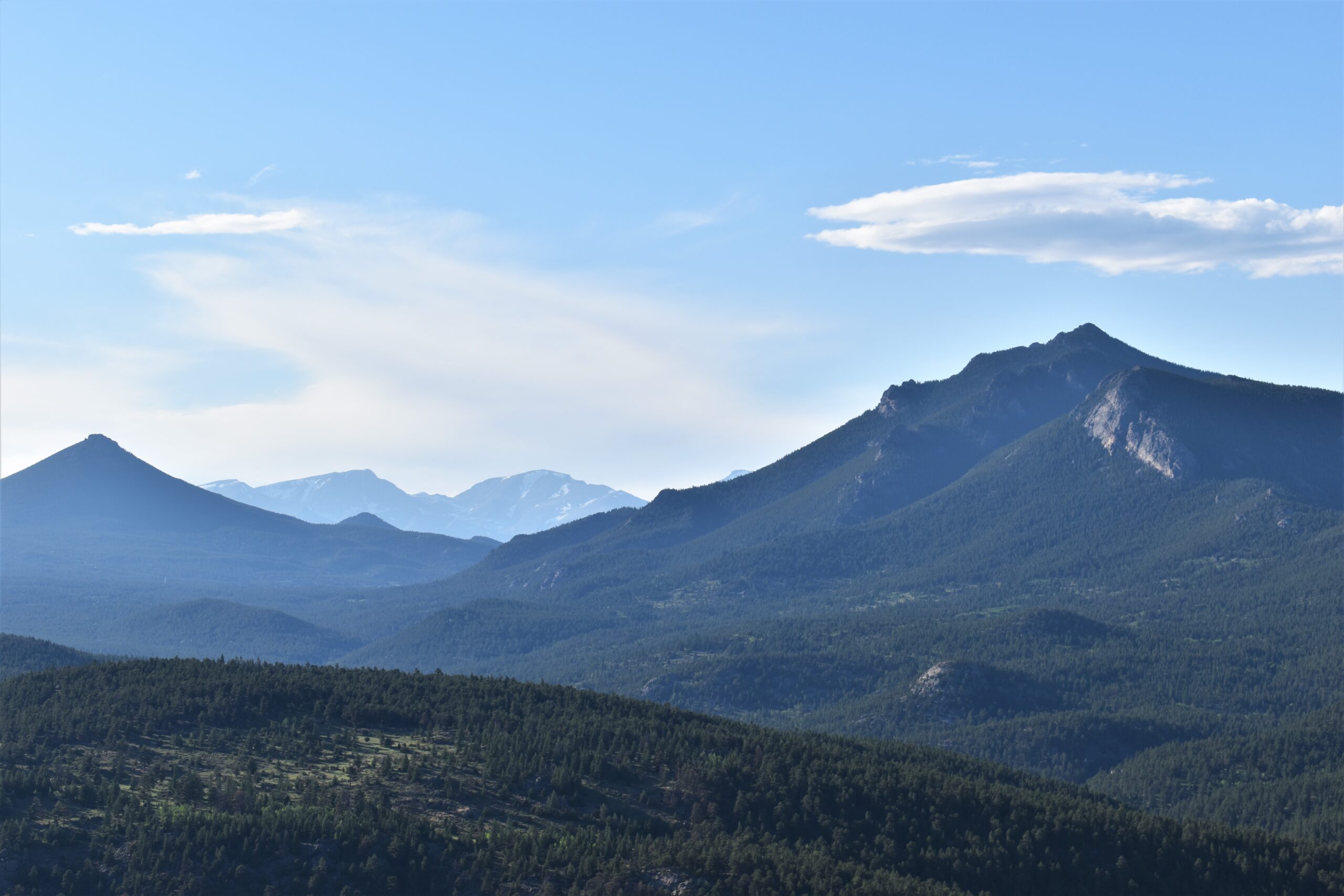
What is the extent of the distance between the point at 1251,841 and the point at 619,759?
64.9 m

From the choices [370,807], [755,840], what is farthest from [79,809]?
[755,840]

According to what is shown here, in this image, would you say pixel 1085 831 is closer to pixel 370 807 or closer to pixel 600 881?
pixel 600 881

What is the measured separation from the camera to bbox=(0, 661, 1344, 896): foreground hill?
118m

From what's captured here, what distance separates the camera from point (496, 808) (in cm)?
13225

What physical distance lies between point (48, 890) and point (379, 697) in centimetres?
5223

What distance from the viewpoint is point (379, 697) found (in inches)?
6403

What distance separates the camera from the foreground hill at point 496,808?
117812 millimetres

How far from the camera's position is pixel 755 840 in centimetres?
13450

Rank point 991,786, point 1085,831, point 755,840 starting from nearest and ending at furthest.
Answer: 1. point 755,840
2. point 1085,831
3. point 991,786

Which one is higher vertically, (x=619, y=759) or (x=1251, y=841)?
(x=619, y=759)

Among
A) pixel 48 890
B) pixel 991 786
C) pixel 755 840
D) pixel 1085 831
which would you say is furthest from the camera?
pixel 991 786

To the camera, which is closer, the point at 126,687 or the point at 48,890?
the point at 48,890

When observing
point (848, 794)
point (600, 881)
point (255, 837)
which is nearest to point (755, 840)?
point (848, 794)

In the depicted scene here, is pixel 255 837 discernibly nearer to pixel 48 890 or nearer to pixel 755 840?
pixel 48 890
